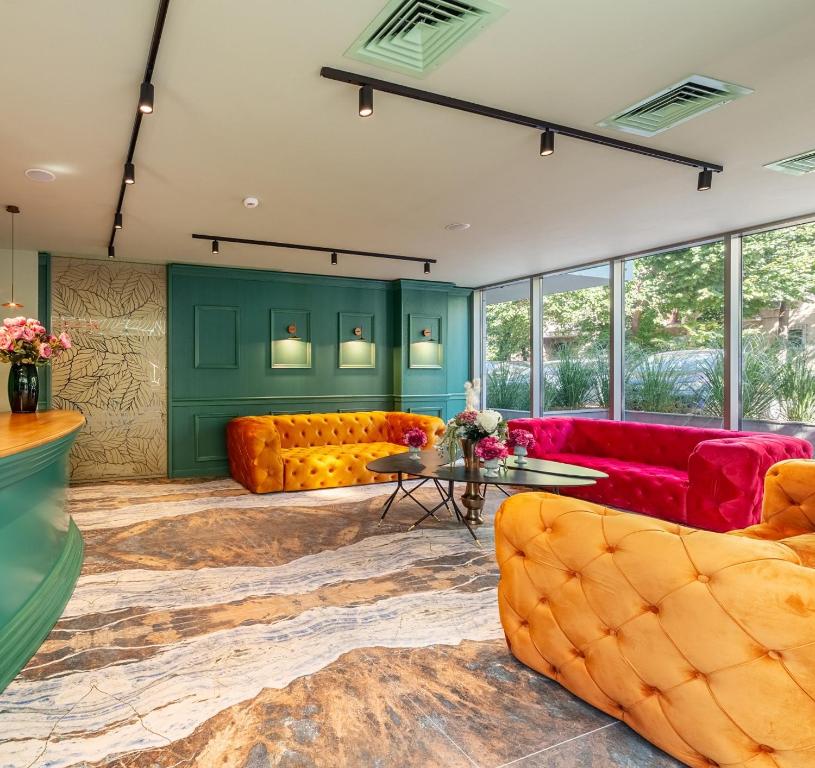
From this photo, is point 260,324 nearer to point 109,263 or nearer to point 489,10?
point 109,263

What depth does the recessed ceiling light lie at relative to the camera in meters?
3.71

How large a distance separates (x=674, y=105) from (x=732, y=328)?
313 cm

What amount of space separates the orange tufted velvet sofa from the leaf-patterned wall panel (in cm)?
107

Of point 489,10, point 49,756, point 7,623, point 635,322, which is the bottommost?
point 49,756

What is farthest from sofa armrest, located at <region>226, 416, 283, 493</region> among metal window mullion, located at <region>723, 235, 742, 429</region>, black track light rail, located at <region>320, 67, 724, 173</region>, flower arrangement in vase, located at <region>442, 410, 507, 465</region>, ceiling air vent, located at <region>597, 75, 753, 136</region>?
metal window mullion, located at <region>723, 235, 742, 429</region>

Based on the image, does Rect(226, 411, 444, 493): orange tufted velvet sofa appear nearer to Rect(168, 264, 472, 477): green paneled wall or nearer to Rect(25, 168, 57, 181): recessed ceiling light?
Rect(168, 264, 472, 477): green paneled wall

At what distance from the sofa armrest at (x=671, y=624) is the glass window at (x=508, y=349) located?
5903mm

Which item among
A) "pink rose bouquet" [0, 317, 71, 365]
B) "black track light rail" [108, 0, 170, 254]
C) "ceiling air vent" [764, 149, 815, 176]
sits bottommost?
"pink rose bouquet" [0, 317, 71, 365]

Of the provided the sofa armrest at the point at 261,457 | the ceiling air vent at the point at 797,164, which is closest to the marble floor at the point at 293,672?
the sofa armrest at the point at 261,457

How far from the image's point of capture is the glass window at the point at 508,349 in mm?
7887

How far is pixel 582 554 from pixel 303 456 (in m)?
4.68

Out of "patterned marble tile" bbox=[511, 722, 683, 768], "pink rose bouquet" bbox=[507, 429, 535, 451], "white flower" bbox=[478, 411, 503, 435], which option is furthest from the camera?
"pink rose bouquet" bbox=[507, 429, 535, 451]

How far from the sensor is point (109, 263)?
6652 millimetres

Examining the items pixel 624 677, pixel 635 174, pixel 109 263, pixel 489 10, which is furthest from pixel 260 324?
pixel 624 677
